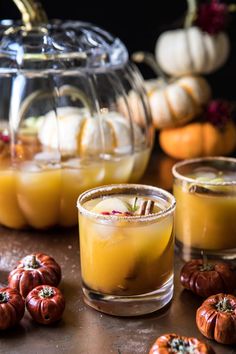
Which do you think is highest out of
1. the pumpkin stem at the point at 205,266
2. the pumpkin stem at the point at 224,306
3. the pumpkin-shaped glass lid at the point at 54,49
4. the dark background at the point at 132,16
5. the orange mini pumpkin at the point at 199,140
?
the pumpkin-shaped glass lid at the point at 54,49

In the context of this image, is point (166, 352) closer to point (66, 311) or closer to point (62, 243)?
point (66, 311)

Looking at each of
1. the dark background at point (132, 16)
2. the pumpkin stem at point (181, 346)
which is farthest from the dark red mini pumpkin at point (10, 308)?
the dark background at point (132, 16)

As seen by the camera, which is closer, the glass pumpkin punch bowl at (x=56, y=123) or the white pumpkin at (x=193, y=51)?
the glass pumpkin punch bowl at (x=56, y=123)

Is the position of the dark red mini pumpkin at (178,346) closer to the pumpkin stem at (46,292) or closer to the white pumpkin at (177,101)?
the pumpkin stem at (46,292)

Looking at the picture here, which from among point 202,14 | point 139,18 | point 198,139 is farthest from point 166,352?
point 139,18

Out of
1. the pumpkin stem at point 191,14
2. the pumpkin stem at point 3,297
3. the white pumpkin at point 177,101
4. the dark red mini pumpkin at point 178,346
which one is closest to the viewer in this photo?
the dark red mini pumpkin at point 178,346
